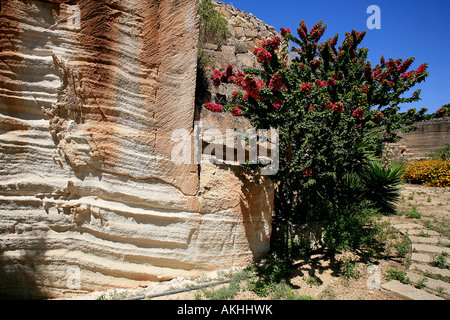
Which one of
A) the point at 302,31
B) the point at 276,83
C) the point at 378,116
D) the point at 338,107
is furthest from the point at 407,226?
the point at 302,31

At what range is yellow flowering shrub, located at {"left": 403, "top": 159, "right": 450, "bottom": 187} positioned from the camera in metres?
7.47

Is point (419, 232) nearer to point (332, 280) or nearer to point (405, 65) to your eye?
point (332, 280)

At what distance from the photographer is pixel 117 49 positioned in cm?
310

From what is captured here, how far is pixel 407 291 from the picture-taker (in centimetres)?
279

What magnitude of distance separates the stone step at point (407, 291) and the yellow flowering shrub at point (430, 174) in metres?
6.15

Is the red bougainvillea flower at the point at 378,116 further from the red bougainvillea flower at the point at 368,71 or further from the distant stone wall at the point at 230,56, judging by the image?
the distant stone wall at the point at 230,56

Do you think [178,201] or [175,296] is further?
[178,201]

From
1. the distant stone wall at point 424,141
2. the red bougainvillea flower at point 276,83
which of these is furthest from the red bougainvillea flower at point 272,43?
the distant stone wall at point 424,141

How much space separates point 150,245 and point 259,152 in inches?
82.2

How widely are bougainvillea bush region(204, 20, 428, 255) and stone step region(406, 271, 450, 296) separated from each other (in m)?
1.07
